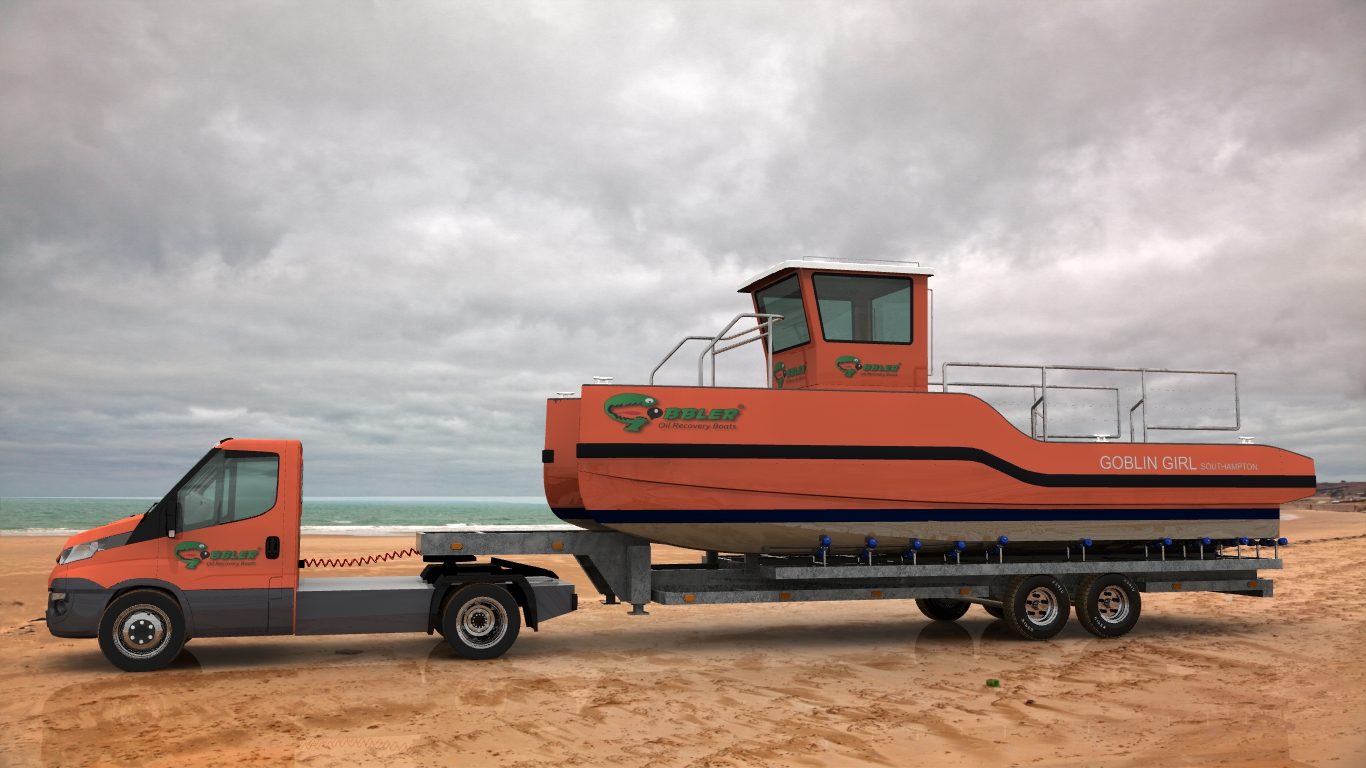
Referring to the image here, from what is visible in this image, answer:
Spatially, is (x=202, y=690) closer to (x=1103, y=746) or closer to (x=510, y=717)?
(x=510, y=717)

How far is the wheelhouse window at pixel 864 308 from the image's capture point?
1141 cm

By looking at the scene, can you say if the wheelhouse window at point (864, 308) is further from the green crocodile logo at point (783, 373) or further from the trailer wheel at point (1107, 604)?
the trailer wheel at point (1107, 604)

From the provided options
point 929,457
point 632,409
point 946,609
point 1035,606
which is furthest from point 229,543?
point 946,609

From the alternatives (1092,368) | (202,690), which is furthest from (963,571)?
(202,690)

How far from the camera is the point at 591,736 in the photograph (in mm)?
6816

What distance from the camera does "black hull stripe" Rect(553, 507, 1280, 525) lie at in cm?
1000

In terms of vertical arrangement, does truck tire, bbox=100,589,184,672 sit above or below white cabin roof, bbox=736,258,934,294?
below

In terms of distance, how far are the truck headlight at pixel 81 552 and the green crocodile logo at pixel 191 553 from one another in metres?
0.74

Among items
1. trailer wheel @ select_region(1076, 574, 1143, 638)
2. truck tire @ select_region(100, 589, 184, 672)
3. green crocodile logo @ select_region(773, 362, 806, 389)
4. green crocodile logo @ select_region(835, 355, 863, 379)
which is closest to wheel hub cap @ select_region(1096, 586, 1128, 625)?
trailer wheel @ select_region(1076, 574, 1143, 638)

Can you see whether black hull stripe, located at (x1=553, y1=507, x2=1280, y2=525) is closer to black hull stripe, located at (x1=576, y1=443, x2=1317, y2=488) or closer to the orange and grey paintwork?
black hull stripe, located at (x1=576, y1=443, x2=1317, y2=488)

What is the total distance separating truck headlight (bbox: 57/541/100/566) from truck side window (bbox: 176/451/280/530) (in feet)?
2.55

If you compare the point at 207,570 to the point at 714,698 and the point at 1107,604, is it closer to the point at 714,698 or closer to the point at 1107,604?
the point at 714,698

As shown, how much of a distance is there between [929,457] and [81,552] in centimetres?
879

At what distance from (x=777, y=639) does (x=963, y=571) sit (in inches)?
93.4
